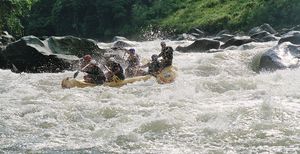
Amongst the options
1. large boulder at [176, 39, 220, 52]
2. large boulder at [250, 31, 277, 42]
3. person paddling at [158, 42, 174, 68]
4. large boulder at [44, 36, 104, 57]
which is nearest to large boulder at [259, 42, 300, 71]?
person paddling at [158, 42, 174, 68]

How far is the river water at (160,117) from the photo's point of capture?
25.6 feet

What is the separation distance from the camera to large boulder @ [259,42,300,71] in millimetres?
14484

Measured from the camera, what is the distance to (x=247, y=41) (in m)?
20.8

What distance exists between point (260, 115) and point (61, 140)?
151 inches

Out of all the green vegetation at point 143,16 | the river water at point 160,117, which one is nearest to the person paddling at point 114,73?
the river water at point 160,117

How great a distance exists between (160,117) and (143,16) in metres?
40.0

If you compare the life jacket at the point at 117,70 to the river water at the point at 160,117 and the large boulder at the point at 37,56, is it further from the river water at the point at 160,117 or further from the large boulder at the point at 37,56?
the large boulder at the point at 37,56

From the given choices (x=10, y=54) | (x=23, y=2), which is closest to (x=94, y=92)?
(x=10, y=54)

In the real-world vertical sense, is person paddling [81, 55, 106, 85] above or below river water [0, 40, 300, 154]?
below

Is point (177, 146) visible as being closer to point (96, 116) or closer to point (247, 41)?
point (96, 116)

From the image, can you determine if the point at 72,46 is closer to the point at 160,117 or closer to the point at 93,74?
the point at 93,74

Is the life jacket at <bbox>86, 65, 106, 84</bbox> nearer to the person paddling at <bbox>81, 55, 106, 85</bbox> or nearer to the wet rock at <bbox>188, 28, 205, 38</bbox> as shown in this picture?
the person paddling at <bbox>81, 55, 106, 85</bbox>

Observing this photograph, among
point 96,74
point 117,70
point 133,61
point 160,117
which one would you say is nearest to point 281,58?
point 133,61

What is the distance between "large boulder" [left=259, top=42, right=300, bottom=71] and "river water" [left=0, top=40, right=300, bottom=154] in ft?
1.60
